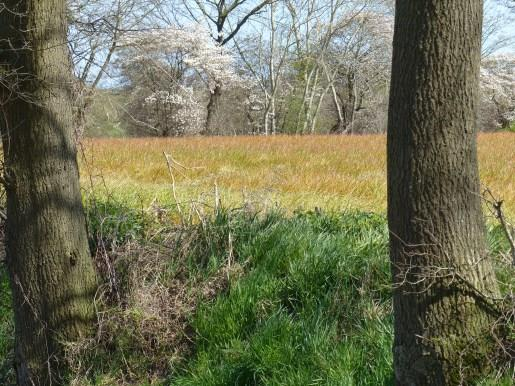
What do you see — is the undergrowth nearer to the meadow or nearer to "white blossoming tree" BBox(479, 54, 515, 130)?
the meadow

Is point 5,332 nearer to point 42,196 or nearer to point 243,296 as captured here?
point 42,196

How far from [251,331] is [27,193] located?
167 centimetres

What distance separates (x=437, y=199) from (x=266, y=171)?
5817 mm


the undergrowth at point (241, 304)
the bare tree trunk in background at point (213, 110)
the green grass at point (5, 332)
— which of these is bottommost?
the green grass at point (5, 332)

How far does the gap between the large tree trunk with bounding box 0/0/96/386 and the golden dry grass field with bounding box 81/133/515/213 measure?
2.99 ft

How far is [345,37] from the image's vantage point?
1326 inches

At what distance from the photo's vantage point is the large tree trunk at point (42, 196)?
3973 mm

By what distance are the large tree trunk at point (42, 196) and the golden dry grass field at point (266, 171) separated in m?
0.91

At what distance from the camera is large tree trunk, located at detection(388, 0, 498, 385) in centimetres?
274

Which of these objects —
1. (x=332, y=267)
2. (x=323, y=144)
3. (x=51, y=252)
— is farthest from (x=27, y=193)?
(x=323, y=144)

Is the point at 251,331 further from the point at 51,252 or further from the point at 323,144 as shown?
the point at 323,144

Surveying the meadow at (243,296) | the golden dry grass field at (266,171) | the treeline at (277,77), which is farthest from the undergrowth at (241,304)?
the treeline at (277,77)

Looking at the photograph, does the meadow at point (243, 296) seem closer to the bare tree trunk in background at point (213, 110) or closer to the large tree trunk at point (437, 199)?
the large tree trunk at point (437, 199)

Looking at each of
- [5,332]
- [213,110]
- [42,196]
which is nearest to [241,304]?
[42,196]
